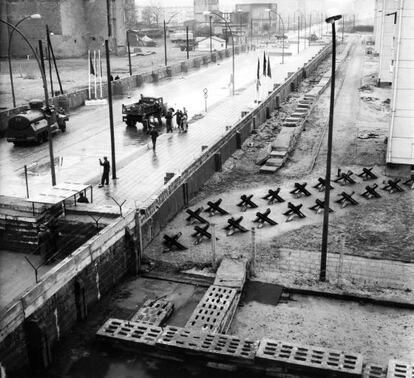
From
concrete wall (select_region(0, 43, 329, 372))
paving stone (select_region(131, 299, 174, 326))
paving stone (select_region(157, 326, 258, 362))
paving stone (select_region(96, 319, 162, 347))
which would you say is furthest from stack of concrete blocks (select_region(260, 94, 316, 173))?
paving stone (select_region(157, 326, 258, 362))

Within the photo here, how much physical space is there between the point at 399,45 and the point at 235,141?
31.4 ft

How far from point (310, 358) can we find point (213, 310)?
3.12 meters

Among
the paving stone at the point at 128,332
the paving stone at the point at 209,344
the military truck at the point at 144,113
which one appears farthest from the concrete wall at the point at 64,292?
the military truck at the point at 144,113

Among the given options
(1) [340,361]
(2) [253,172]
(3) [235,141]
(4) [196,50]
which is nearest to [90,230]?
(1) [340,361]

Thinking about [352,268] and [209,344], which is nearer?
[209,344]

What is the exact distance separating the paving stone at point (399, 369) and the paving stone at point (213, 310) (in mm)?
3984

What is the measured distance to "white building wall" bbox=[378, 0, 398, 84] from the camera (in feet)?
179

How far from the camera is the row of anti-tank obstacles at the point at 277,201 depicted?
19.6m

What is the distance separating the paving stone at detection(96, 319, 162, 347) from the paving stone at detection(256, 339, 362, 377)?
257cm

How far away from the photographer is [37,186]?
24.5 metres

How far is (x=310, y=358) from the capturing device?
1226 cm

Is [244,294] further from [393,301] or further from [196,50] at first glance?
[196,50]

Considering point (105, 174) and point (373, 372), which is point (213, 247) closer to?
point (373, 372)

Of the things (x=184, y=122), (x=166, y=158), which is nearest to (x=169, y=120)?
(x=184, y=122)
